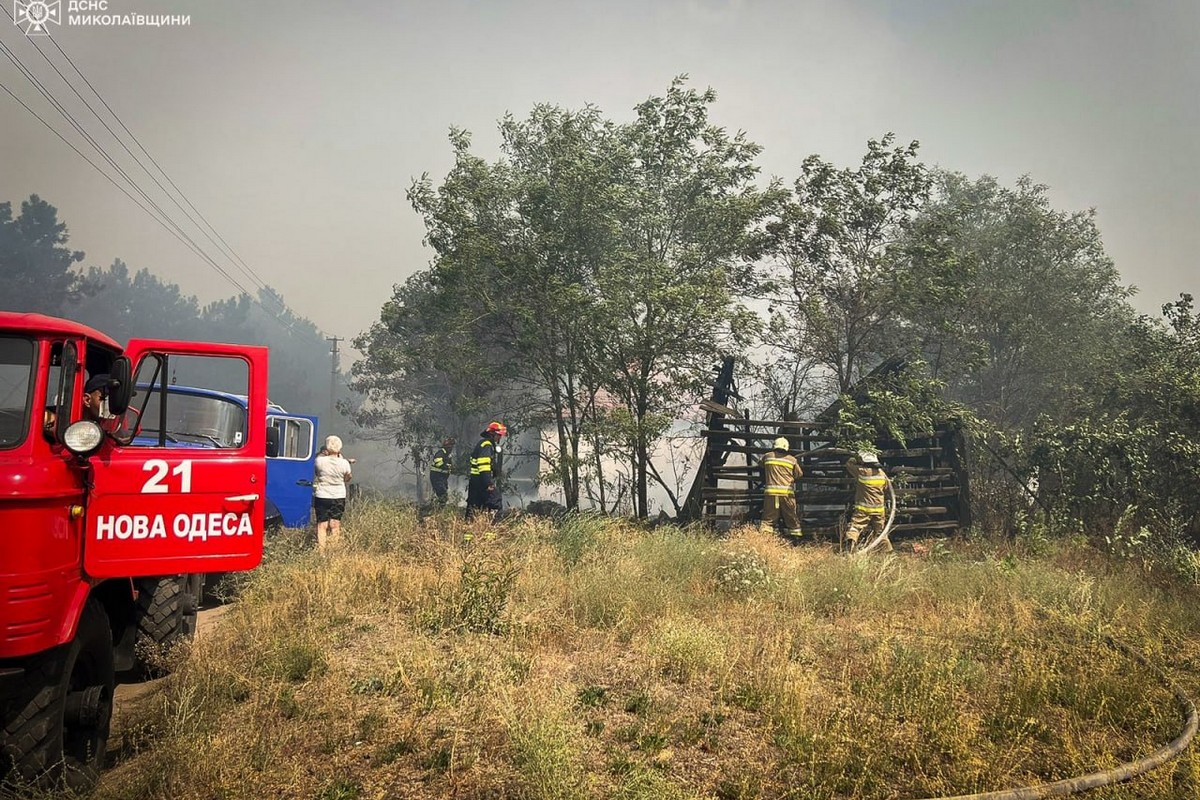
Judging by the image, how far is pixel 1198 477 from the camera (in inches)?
404

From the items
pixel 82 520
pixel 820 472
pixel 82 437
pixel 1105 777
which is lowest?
pixel 1105 777

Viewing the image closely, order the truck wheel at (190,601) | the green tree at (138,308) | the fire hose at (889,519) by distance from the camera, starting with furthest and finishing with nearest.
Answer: the green tree at (138,308)
the fire hose at (889,519)
the truck wheel at (190,601)

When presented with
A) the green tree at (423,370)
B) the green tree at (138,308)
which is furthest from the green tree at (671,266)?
the green tree at (138,308)

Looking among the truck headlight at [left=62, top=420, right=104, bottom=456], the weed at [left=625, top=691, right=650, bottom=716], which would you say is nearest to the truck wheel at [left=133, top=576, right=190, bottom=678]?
the truck headlight at [left=62, top=420, right=104, bottom=456]

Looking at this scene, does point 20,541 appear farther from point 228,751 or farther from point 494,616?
point 494,616

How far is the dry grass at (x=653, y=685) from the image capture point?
362 cm

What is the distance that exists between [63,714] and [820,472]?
11655 millimetres

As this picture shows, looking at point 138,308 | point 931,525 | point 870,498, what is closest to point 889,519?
point 870,498

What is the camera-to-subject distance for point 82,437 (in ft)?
10.7

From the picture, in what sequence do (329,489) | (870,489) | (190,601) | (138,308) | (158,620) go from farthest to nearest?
(138,308) < (870,489) < (329,489) < (190,601) < (158,620)

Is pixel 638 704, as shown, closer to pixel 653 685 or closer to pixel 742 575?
pixel 653 685

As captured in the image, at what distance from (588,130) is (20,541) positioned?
11218 millimetres

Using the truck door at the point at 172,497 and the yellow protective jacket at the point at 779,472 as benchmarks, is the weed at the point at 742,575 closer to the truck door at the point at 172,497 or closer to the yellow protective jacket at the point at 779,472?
the yellow protective jacket at the point at 779,472

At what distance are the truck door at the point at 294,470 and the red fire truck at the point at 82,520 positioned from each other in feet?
17.6
